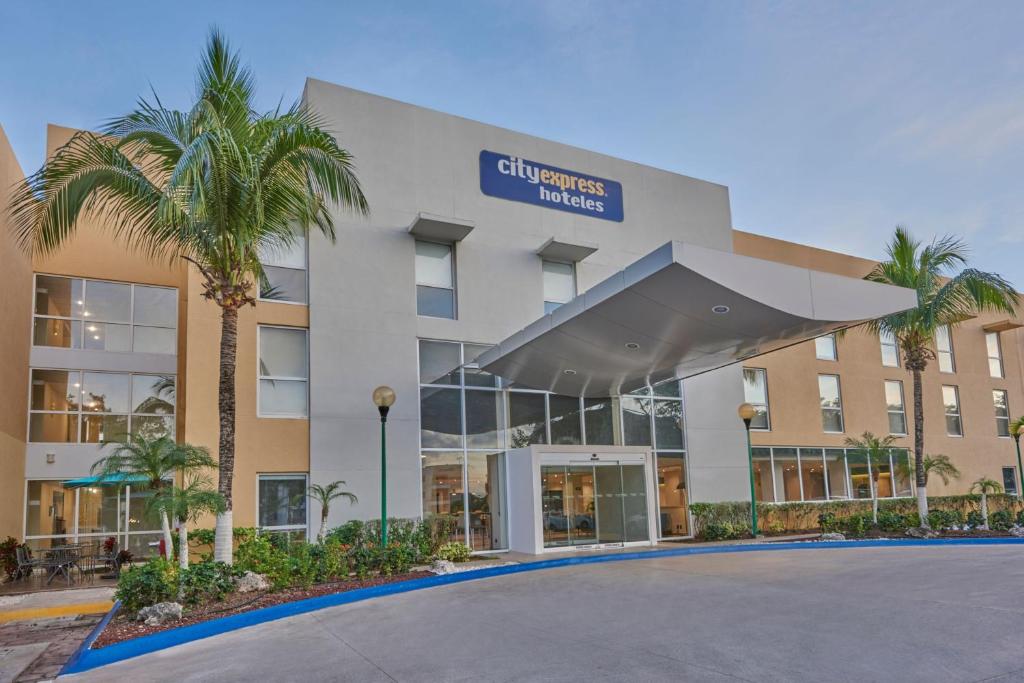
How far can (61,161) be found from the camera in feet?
36.1

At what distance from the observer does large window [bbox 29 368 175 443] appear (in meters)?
17.0

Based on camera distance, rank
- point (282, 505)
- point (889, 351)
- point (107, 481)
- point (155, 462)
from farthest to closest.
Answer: point (889, 351)
point (282, 505)
point (107, 481)
point (155, 462)

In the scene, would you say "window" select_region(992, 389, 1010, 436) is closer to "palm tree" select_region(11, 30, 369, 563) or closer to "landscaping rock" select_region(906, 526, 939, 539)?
"landscaping rock" select_region(906, 526, 939, 539)

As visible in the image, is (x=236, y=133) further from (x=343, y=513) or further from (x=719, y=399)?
(x=719, y=399)

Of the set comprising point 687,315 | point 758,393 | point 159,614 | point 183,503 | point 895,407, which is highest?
point 687,315

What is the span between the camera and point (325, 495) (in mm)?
14852

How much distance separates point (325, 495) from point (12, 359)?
7.21 metres

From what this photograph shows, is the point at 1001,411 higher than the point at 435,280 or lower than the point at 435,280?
lower

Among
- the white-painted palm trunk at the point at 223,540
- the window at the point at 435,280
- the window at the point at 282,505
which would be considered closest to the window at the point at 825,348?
the window at the point at 435,280

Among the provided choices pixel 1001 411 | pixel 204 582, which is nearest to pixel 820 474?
pixel 1001 411

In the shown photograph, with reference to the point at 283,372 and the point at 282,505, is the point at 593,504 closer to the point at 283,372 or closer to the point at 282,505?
the point at 282,505

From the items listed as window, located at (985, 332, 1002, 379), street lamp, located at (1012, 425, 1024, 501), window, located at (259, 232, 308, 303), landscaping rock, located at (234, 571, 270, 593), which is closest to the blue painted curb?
landscaping rock, located at (234, 571, 270, 593)

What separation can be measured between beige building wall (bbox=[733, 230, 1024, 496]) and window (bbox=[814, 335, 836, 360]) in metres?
0.21

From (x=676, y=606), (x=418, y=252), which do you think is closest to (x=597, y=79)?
(x=418, y=252)
